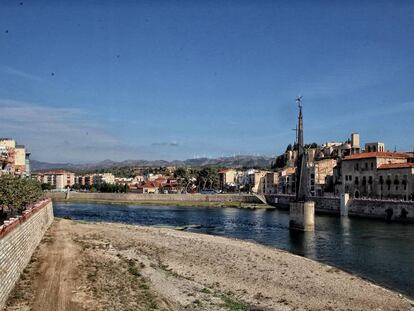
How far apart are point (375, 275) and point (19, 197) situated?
3714 centimetres

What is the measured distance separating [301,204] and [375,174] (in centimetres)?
4797

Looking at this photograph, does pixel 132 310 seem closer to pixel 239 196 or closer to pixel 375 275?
pixel 375 275

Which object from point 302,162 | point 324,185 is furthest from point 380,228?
point 324,185

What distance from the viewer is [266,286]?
34812 millimetres

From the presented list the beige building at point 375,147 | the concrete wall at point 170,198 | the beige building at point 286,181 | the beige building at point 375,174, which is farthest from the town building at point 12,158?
the beige building at point 375,147

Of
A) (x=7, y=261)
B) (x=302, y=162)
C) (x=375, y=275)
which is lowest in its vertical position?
(x=375, y=275)

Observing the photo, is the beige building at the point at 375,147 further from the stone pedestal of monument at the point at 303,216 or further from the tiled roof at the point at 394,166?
the stone pedestal of monument at the point at 303,216

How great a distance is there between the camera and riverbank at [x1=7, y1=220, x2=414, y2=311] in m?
28.8

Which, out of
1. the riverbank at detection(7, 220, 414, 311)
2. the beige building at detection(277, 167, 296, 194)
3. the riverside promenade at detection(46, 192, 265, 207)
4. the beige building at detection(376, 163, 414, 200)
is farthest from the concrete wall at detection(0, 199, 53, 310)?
the beige building at detection(277, 167, 296, 194)

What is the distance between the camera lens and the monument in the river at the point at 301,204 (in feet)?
246

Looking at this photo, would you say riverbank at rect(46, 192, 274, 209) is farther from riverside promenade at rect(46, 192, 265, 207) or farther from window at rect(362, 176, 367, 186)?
window at rect(362, 176, 367, 186)

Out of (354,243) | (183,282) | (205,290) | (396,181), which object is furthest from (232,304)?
(396,181)

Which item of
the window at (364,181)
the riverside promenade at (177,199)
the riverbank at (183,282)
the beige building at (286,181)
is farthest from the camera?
the beige building at (286,181)

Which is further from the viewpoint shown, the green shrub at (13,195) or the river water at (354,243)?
the green shrub at (13,195)
